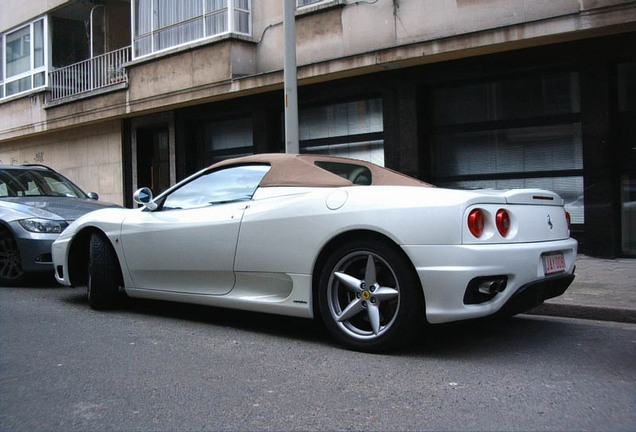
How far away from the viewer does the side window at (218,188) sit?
193 inches

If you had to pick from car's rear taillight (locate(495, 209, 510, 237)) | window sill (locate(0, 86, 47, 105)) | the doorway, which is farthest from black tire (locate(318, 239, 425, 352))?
window sill (locate(0, 86, 47, 105))

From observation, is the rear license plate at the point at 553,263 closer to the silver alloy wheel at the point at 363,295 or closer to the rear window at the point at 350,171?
the silver alloy wheel at the point at 363,295

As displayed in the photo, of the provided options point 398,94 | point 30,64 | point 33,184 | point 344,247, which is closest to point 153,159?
point 30,64

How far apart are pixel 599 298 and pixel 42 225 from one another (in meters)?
6.13

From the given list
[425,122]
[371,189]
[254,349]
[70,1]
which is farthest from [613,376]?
[70,1]

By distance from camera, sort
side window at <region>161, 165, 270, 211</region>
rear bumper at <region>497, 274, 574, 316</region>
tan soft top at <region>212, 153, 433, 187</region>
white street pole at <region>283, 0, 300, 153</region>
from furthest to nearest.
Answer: white street pole at <region>283, 0, 300, 153</region> < side window at <region>161, 165, 270, 211</region> < tan soft top at <region>212, 153, 433, 187</region> < rear bumper at <region>497, 274, 574, 316</region>

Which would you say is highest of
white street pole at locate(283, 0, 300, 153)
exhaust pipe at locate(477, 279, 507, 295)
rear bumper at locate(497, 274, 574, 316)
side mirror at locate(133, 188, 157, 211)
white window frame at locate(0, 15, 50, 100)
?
white window frame at locate(0, 15, 50, 100)

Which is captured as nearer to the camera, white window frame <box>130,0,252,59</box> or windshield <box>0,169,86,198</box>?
windshield <box>0,169,86,198</box>

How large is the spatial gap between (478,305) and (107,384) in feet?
7.52

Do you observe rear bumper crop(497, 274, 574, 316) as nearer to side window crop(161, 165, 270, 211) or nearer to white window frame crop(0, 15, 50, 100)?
side window crop(161, 165, 270, 211)

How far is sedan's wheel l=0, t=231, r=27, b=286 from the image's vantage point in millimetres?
7293

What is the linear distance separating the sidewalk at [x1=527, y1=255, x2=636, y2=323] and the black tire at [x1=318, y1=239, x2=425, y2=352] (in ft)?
6.79

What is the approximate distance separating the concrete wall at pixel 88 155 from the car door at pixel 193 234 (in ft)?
37.6

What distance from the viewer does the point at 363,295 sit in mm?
4051
